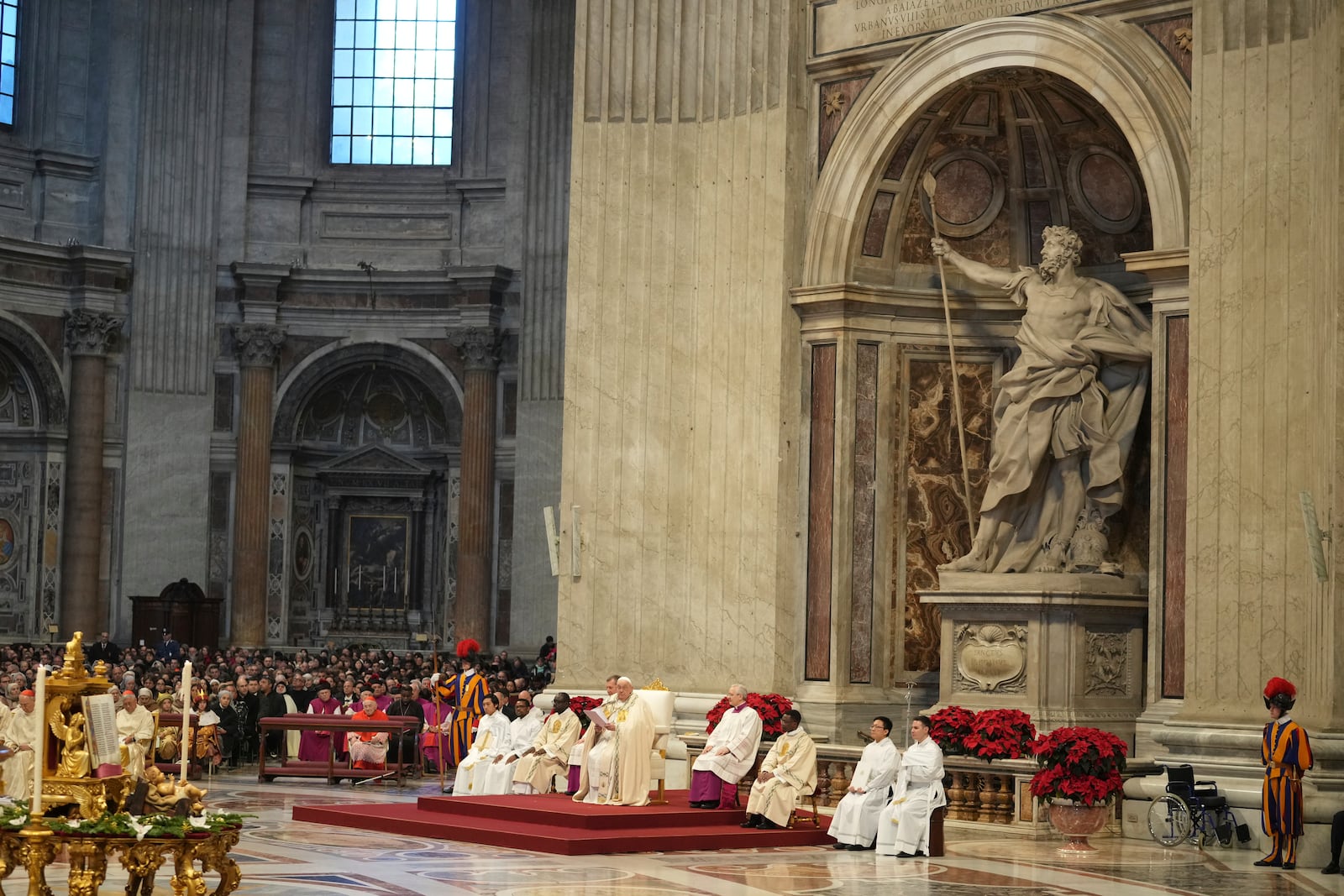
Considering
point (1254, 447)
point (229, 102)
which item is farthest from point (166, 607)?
point (1254, 447)

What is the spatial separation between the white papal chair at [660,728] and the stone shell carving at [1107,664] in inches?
124

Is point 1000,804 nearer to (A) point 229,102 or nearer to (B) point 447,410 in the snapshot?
(B) point 447,410

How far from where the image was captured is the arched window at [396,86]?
102ft

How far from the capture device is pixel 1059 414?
621 inches

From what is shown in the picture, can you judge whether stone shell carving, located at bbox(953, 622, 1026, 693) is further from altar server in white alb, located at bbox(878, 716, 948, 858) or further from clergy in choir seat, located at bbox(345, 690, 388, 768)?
clergy in choir seat, located at bbox(345, 690, 388, 768)

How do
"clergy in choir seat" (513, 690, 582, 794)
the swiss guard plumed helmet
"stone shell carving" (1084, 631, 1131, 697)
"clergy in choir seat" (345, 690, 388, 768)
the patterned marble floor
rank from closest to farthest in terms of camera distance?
the patterned marble floor < the swiss guard plumed helmet < "stone shell carving" (1084, 631, 1131, 697) < "clergy in choir seat" (513, 690, 582, 794) < "clergy in choir seat" (345, 690, 388, 768)

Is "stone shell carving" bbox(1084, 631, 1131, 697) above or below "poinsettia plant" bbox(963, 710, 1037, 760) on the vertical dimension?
above

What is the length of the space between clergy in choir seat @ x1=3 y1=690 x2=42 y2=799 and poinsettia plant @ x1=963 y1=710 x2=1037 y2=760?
7428 mm

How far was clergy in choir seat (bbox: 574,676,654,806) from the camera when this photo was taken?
580 inches

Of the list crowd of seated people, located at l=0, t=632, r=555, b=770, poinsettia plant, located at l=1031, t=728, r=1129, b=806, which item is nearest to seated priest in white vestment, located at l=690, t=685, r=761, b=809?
poinsettia plant, located at l=1031, t=728, r=1129, b=806

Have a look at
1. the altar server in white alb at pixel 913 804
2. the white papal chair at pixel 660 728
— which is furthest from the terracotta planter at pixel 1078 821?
the white papal chair at pixel 660 728

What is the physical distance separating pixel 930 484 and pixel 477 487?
13.2 m

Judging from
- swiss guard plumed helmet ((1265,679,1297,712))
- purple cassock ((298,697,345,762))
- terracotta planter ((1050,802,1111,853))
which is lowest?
purple cassock ((298,697,345,762))

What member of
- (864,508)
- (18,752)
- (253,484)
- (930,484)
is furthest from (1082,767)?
(253,484)
